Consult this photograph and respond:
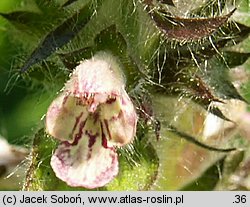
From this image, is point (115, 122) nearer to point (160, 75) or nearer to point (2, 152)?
point (160, 75)

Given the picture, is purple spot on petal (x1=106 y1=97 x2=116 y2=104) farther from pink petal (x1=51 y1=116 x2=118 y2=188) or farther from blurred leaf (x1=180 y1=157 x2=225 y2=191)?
blurred leaf (x1=180 y1=157 x2=225 y2=191)

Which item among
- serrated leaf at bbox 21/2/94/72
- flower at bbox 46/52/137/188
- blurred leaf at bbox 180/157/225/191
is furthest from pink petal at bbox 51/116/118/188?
blurred leaf at bbox 180/157/225/191

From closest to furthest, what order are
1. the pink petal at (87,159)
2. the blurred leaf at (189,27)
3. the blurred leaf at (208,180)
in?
1. the blurred leaf at (189,27)
2. the pink petal at (87,159)
3. the blurred leaf at (208,180)

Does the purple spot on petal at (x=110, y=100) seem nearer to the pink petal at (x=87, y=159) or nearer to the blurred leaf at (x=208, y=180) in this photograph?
the pink petal at (x=87, y=159)

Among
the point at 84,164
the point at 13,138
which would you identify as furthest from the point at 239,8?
the point at 13,138

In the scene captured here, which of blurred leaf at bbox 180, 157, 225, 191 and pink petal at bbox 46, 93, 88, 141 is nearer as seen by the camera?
pink petal at bbox 46, 93, 88, 141

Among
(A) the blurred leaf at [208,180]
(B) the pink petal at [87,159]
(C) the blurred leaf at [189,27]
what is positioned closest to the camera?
(C) the blurred leaf at [189,27]

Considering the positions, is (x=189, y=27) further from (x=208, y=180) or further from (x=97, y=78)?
(x=208, y=180)

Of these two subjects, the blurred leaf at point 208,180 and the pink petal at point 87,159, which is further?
the blurred leaf at point 208,180

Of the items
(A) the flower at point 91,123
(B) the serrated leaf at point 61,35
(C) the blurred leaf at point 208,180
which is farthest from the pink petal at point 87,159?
(C) the blurred leaf at point 208,180
